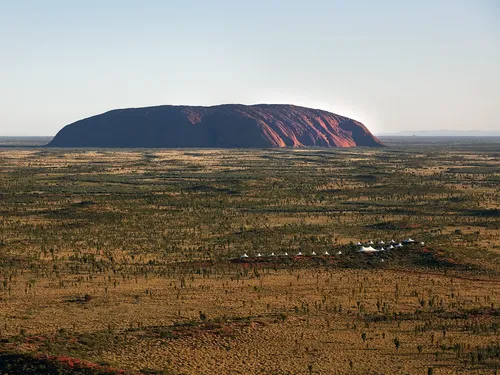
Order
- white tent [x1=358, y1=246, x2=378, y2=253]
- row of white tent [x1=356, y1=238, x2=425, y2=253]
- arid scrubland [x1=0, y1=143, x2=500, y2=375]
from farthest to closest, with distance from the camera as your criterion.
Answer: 1. row of white tent [x1=356, y1=238, x2=425, y2=253]
2. white tent [x1=358, y1=246, x2=378, y2=253]
3. arid scrubland [x1=0, y1=143, x2=500, y2=375]

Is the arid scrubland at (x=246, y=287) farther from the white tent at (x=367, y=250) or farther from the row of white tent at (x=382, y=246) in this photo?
the row of white tent at (x=382, y=246)

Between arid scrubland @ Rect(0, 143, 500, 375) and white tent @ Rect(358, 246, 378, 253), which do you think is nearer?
arid scrubland @ Rect(0, 143, 500, 375)

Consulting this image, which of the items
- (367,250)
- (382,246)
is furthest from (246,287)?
(382,246)

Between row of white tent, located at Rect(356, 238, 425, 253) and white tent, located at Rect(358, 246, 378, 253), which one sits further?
row of white tent, located at Rect(356, 238, 425, 253)

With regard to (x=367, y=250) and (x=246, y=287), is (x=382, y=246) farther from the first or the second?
(x=246, y=287)

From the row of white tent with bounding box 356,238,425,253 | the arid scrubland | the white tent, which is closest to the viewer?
the arid scrubland

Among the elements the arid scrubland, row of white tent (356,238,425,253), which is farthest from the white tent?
the arid scrubland

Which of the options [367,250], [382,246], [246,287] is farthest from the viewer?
[382,246]

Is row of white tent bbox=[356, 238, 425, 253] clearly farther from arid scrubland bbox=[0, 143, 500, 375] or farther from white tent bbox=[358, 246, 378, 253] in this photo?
arid scrubland bbox=[0, 143, 500, 375]

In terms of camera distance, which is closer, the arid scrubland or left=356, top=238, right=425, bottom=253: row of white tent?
the arid scrubland
